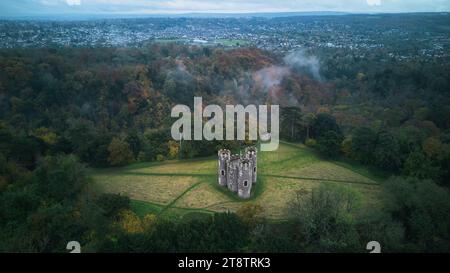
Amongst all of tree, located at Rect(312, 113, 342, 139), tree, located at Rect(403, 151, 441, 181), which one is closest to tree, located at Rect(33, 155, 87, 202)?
tree, located at Rect(312, 113, 342, 139)

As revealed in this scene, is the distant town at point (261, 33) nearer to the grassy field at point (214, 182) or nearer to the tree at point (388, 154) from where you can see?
the grassy field at point (214, 182)

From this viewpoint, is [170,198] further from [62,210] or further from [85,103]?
[85,103]

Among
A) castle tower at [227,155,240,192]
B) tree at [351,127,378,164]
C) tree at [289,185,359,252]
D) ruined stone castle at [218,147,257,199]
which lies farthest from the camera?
tree at [351,127,378,164]

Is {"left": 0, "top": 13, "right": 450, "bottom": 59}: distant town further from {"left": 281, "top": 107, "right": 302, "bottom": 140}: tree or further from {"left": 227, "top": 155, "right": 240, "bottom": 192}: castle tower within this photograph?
Result: {"left": 227, "top": 155, "right": 240, "bottom": 192}: castle tower

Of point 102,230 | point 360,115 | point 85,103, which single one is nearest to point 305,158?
point 360,115

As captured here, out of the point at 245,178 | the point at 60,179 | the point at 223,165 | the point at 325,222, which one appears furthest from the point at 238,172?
the point at 60,179

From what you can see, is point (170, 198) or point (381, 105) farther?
point (381, 105)

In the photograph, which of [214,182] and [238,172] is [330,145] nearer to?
[238,172]
